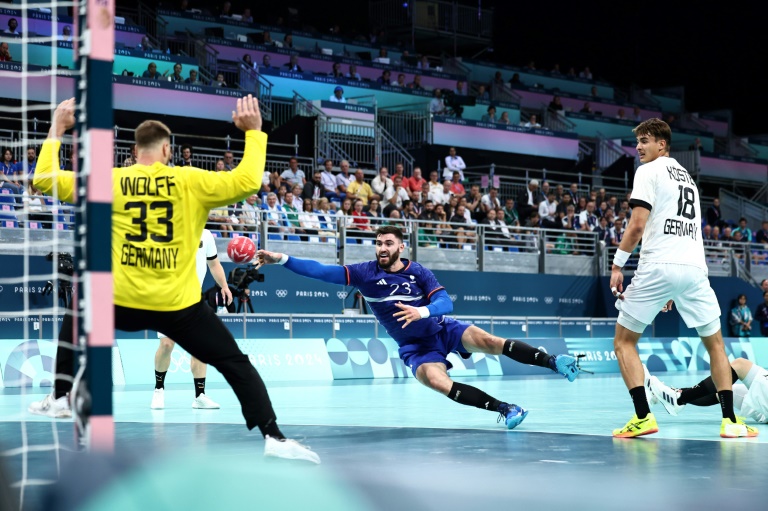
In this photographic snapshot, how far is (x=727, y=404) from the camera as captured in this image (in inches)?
319

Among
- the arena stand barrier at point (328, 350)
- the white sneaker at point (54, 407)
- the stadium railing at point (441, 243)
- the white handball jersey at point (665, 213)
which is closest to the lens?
the white sneaker at point (54, 407)

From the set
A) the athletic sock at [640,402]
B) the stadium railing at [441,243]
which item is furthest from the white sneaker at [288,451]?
the stadium railing at [441,243]

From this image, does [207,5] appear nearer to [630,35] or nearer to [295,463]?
[630,35]

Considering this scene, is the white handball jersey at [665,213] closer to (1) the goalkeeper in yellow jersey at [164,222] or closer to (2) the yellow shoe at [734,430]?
(2) the yellow shoe at [734,430]

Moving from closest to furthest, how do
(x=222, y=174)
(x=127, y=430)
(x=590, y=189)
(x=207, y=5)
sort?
1. (x=222, y=174)
2. (x=127, y=430)
3. (x=590, y=189)
4. (x=207, y=5)

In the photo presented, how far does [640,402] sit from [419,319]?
6.65ft

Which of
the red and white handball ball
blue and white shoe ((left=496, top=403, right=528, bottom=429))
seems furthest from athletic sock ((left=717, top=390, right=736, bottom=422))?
the red and white handball ball

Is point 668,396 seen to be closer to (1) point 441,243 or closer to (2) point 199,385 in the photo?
(2) point 199,385

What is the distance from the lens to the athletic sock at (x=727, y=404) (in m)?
8.09

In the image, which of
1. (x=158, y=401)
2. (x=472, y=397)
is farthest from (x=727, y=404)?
(x=158, y=401)

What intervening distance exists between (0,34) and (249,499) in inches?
899

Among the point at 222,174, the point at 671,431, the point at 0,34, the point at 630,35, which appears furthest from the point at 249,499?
the point at 630,35

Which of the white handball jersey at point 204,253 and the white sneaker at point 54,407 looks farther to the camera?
the white handball jersey at point 204,253

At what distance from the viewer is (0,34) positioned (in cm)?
2456
